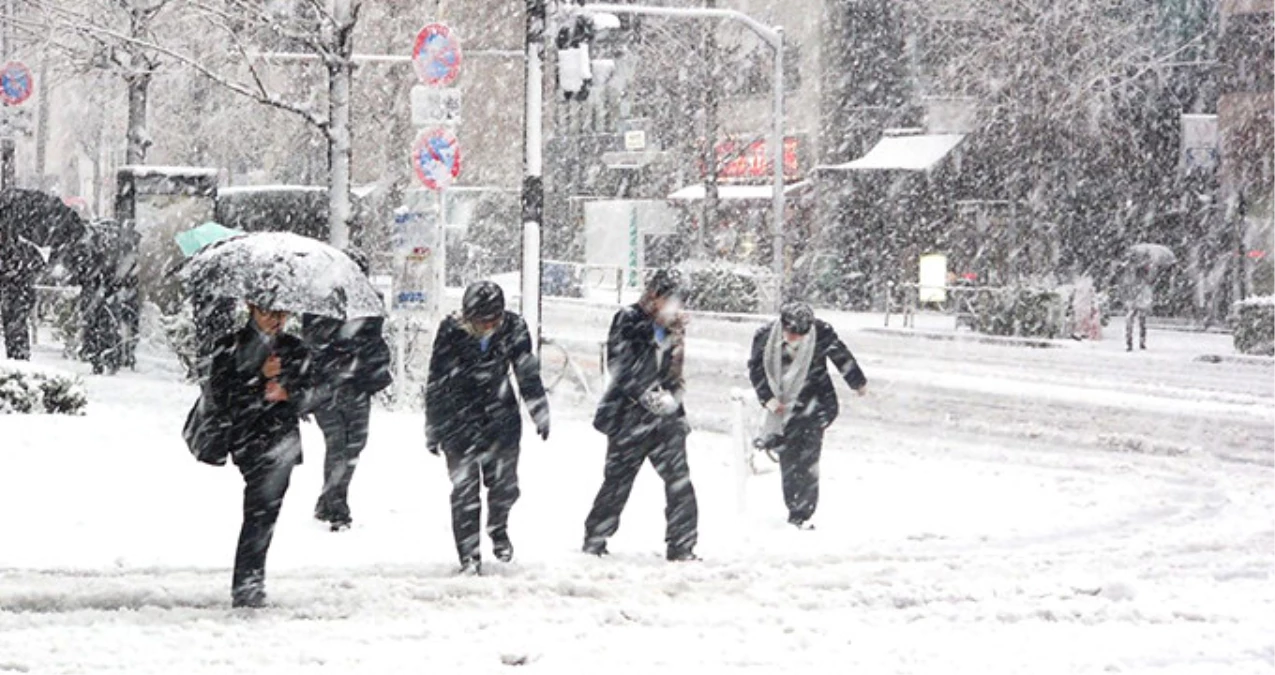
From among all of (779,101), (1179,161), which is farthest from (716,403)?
(1179,161)

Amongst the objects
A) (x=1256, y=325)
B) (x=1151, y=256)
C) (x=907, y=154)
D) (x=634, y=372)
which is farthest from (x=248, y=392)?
(x=907, y=154)

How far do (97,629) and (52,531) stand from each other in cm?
304

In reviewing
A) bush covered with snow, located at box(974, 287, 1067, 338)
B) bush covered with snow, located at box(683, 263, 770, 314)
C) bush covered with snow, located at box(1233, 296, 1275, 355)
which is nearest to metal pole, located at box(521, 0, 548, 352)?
bush covered with snow, located at box(1233, 296, 1275, 355)

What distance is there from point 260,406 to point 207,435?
30 centimetres

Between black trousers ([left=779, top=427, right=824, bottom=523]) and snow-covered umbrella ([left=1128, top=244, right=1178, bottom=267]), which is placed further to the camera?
snow-covered umbrella ([left=1128, top=244, right=1178, bottom=267])

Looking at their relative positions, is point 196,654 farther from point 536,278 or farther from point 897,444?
point 897,444

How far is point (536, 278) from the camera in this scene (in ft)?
52.3

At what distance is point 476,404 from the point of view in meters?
9.31

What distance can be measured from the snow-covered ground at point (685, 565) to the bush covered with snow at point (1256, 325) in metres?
10.9

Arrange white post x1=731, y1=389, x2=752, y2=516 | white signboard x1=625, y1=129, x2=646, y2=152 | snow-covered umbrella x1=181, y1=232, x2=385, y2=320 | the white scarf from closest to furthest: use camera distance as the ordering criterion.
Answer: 1. snow-covered umbrella x1=181, y1=232, x2=385, y2=320
2. the white scarf
3. white post x1=731, y1=389, x2=752, y2=516
4. white signboard x1=625, y1=129, x2=646, y2=152

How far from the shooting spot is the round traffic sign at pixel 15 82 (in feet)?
80.2

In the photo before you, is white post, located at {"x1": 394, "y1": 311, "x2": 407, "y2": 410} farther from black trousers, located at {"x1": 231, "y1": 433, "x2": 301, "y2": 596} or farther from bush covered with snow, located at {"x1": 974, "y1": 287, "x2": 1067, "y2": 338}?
bush covered with snow, located at {"x1": 974, "y1": 287, "x2": 1067, "y2": 338}

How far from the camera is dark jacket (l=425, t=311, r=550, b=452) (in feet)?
30.5

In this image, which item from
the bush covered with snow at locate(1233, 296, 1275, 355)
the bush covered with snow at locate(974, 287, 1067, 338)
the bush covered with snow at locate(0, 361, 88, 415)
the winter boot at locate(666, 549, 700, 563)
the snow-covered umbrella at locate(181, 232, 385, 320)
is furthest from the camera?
the bush covered with snow at locate(974, 287, 1067, 338)
